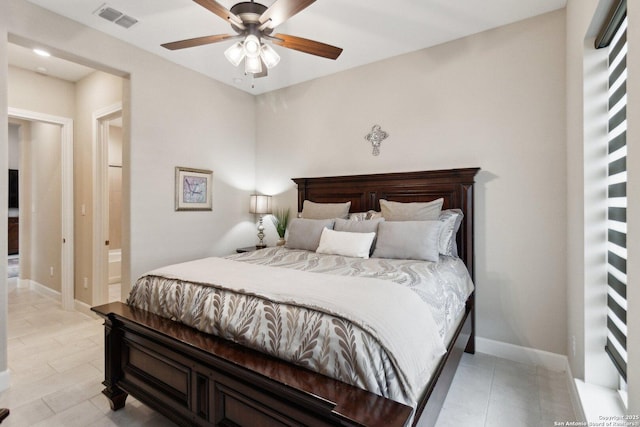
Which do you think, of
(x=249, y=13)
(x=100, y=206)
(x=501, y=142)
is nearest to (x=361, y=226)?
(x=501, y=142)

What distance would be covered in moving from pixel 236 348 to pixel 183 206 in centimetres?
243

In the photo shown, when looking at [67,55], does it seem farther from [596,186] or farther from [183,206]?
[596,186]

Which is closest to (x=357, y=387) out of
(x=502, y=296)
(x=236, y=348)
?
(x=236, y=348)

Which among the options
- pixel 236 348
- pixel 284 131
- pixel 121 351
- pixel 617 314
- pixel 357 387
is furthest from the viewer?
pixel 284 131

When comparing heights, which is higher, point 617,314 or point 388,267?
point 388,267

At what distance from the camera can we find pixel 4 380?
87.1 inches

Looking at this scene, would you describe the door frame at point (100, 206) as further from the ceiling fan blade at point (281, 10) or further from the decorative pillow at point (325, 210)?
the ceiling fan blade at point (281, 10)

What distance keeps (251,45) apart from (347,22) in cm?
109

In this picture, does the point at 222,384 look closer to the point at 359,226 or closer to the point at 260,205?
the point at 359,226

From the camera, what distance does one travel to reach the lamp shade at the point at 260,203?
4125mm

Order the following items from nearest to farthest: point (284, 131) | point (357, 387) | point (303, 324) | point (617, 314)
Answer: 1. point (357, 387)
2. point (303, 324)
3. point (617, 314)
4. point (284, 131)

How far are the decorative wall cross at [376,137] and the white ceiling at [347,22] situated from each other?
2.45 ft

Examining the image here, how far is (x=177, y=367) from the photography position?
165 cm

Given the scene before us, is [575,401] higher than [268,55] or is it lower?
lower
